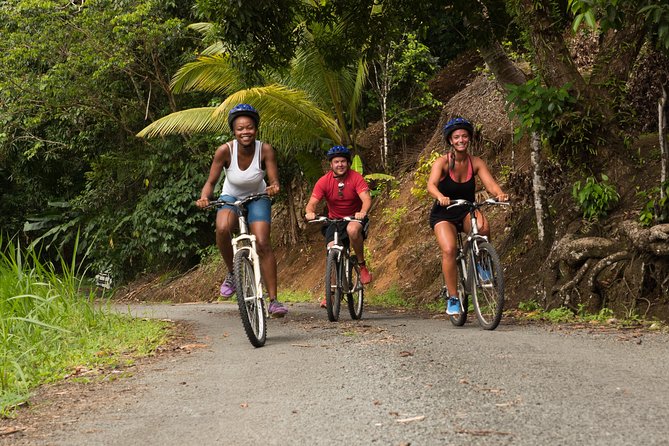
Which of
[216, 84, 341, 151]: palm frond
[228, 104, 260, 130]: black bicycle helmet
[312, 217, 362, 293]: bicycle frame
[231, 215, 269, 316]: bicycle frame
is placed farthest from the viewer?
[216, 84, 341, 151]: palm frond

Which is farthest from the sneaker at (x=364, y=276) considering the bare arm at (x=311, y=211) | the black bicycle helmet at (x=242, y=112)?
the black bicycle helmet at (x=242, y=112)

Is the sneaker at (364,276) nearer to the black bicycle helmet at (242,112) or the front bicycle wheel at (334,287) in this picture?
the front bicycle wheel at (334,287)

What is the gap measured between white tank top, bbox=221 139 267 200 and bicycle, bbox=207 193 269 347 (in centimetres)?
25

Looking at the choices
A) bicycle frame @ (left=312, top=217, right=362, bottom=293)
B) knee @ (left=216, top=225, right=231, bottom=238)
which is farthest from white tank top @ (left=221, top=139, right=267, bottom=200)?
bicycle frame @ (left=312, top=217, right=362, bottom=293)

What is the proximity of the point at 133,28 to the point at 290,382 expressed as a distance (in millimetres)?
16892

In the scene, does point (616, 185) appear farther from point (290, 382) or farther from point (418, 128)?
point (418, 128)

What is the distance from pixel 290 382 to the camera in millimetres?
5727

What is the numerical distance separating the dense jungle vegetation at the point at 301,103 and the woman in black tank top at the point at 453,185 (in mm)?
1222

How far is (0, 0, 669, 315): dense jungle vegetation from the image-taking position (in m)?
9.57

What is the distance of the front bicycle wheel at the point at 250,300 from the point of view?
24.5 feet

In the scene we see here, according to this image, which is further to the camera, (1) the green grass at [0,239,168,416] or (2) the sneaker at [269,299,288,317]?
(2) the sneaker at [269,299,288,317]

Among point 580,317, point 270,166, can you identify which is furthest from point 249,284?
point 580,317

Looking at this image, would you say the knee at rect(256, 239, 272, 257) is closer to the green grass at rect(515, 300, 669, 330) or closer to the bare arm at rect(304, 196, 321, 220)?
the bare arm at rect(304, 196, 321, 220)

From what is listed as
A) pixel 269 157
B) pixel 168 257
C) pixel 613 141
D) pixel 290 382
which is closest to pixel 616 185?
pixel 613 141
